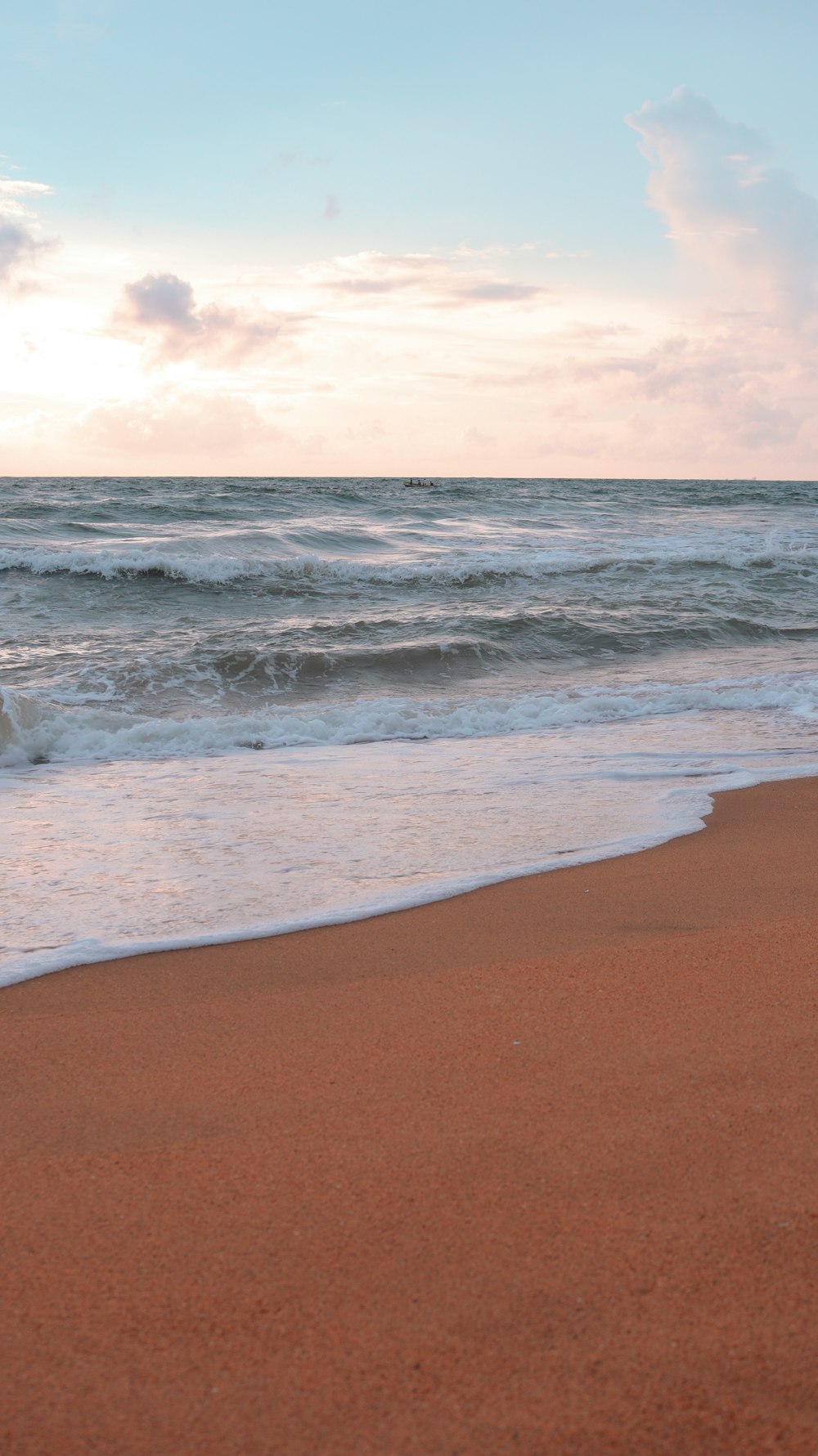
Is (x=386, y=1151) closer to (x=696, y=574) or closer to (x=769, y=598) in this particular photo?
(x=769, y=598)

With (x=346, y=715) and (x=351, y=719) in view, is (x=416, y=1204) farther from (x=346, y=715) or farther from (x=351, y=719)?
(x=346, y=715)

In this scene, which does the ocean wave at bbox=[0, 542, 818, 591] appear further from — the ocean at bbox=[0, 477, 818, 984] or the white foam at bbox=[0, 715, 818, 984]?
the white foam at bbox=[0, 715, 818, 984]

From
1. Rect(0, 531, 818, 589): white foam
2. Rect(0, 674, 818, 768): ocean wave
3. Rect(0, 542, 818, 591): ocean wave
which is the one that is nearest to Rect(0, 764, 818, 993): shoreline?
Rect(0, 674, 818, 768): ocean wave

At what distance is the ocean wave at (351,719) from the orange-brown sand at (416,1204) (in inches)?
144

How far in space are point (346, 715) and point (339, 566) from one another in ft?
29.9

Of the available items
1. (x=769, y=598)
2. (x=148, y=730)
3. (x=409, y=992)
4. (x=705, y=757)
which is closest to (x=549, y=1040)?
(x=409, y=992)

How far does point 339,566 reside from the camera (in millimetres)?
15688

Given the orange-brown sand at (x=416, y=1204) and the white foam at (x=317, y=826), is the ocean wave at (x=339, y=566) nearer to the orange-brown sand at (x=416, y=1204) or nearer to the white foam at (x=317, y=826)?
the white foam at (x=317, y=826)

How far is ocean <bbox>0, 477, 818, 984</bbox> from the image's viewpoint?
3.46m

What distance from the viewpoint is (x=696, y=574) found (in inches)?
627

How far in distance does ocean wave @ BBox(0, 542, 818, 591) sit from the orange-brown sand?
12.2m

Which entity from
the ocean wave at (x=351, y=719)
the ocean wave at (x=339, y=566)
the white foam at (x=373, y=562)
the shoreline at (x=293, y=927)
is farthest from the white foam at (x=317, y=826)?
the white foam at (x=373, y=562)

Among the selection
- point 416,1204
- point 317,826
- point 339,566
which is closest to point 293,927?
point 317,826

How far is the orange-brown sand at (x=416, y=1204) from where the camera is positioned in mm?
1234
